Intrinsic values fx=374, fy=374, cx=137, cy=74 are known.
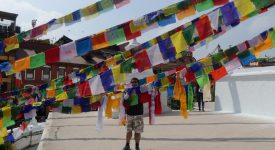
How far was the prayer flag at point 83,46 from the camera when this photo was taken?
6.03 meters

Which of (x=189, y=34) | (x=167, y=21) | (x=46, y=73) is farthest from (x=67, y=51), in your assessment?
(x=46, y=73)

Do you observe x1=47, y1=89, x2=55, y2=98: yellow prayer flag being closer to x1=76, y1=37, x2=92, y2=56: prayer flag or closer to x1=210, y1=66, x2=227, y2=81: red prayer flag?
x1=76, y1=37, x2=92, y2=56: prayer flag

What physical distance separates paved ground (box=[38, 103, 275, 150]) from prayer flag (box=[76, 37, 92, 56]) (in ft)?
12.1

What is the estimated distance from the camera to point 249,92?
51.0ft

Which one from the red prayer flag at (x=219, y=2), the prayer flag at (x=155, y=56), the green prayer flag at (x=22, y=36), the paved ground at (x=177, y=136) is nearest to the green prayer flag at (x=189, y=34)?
the prayer flag at (x=155, y=56)

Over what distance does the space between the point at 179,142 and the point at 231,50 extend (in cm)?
298

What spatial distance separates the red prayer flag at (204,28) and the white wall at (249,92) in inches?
349

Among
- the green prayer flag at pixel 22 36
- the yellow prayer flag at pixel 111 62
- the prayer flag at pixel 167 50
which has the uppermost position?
the green prayer flag at pixel 22 36

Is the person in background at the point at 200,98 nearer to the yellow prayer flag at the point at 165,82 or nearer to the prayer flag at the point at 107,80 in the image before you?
the yellow prayer flag at the point at 165,82

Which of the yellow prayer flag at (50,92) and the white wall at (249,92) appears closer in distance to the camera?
the yellow prayer flag at (50,92)

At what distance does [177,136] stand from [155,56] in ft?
16.9

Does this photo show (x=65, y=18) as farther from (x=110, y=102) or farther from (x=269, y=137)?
(x=269, y=137)

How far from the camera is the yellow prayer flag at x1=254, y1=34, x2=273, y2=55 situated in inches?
300

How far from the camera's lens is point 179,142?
9555 mm
